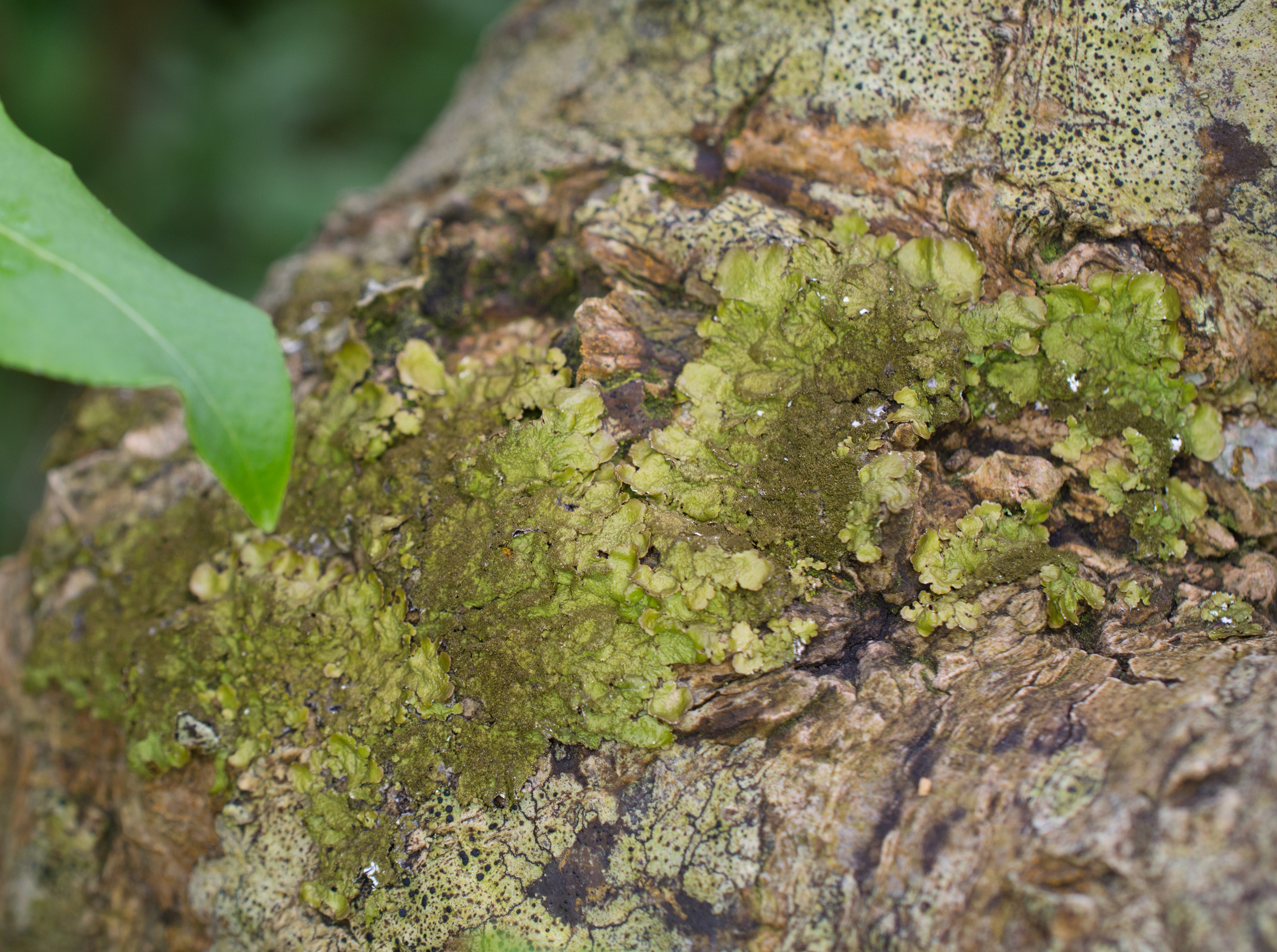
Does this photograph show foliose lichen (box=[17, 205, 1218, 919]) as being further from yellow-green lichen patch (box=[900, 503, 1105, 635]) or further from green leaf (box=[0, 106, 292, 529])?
green leaf (box=[0, 106, 292, 529])

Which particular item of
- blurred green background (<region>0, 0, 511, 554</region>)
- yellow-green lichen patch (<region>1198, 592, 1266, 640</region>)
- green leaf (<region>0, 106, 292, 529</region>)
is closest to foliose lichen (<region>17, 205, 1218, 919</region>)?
yellow-green lichen patch (<region>1198, 592, 1266, 640</region>)

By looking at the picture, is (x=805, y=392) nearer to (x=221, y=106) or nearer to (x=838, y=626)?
(x=838, y=626)

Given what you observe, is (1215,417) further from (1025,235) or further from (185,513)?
(185,513)

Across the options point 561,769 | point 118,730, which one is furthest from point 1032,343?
point 118,730

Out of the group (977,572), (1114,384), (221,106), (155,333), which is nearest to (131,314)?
(155,333)

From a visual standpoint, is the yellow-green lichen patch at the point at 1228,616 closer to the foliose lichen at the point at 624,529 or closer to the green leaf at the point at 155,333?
the foliose lichen at the point at 624,529

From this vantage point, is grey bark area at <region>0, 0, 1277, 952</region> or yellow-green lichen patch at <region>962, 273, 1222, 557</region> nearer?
grey bark area at <region>0, 0, 1277, 952</region>
